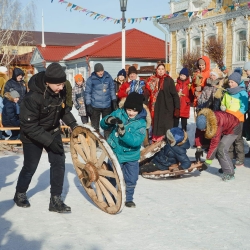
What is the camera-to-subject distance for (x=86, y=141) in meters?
4.69

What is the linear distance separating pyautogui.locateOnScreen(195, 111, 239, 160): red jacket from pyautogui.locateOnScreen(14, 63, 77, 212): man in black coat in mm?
2166

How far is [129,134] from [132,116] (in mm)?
252

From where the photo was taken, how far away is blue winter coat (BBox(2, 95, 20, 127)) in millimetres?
8940

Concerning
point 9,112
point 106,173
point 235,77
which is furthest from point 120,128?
point 9,112

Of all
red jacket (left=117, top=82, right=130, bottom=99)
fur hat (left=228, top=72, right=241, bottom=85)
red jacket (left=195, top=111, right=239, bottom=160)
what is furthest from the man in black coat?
red jacket (left=117, top=82, right=130, bottom=99)

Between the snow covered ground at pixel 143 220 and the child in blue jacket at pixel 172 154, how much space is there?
0.88 ft

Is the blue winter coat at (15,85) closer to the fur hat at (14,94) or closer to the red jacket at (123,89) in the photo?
the fur hat at (14,94)

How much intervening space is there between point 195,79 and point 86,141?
4350 mm

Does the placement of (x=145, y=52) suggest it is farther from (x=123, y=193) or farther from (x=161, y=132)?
(x=123, y=193)

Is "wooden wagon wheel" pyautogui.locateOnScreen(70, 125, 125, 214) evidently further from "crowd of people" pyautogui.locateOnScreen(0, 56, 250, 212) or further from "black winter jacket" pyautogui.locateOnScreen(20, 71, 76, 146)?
"black winter jacket" pyautogui.locateOnScreen(20, 71, 76, 146)

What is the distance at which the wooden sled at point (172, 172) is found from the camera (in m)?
5.86

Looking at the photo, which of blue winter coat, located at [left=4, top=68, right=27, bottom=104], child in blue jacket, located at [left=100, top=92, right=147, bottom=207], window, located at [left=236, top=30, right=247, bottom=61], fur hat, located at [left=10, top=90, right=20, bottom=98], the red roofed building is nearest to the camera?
child in blue jacket, located at [left=100, top=92, right=147, bottom=207]

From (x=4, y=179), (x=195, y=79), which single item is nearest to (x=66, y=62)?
(x=195, y=79)

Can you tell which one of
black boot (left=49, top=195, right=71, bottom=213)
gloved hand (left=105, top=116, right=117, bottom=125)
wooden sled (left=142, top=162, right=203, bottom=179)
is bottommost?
black boot (left=49, top=195, right=71, bottom=213)
